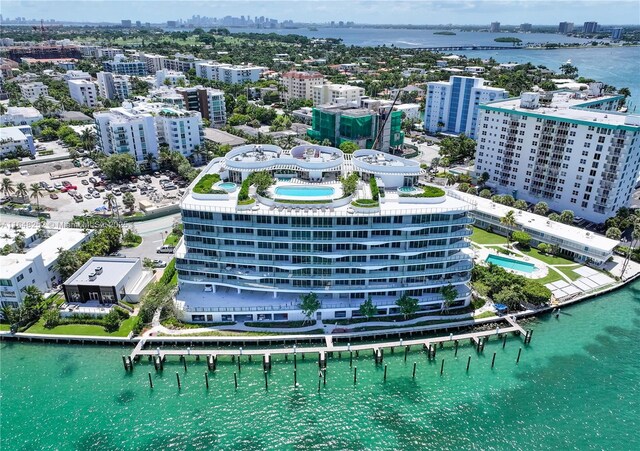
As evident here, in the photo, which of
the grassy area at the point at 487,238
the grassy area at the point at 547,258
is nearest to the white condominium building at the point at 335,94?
the grassy area at the point at 487,238

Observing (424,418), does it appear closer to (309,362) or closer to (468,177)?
(309,362)

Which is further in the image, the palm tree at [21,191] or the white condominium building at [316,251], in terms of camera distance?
the palm tree at [21,191]

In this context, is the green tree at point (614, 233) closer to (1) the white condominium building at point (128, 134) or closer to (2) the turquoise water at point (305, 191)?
(2) the turquoise water at point (305, 191)

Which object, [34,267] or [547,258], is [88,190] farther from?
[547,258]

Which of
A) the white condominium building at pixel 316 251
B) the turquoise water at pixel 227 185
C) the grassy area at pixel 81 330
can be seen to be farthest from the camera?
the turquoise water at pixel 227 185

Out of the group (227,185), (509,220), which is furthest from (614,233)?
(227,185)

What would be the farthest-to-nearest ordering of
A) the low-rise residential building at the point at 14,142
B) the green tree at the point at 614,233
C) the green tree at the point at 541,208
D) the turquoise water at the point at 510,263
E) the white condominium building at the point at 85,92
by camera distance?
the white condominium building at the point at 85,92, the low-rise residential building at the point at 14,142, the green tree at the point at 541,208, the green tree at the point at 614,233, the turquoise water at the point at 510,263

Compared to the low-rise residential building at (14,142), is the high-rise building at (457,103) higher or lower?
higher

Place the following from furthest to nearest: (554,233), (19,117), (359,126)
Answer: (19,117), (359,126), (554,233)
